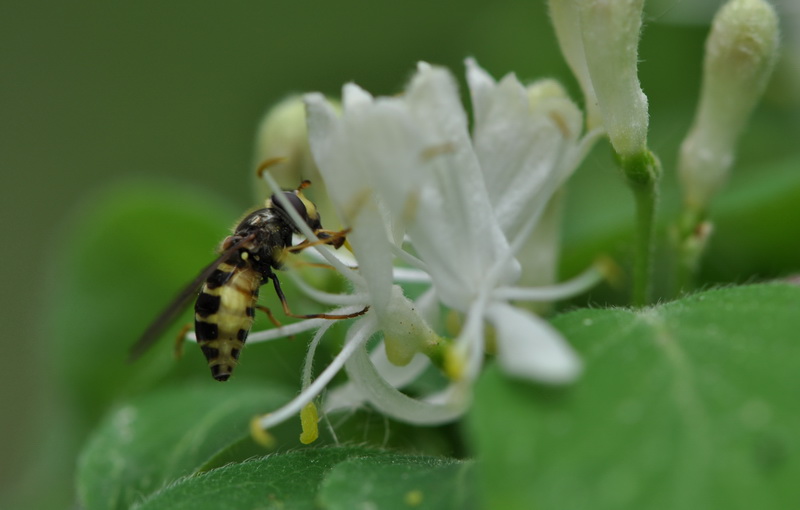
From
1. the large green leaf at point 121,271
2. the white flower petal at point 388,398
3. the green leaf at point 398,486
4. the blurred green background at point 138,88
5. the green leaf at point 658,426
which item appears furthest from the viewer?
the blurred green background at point 138,88

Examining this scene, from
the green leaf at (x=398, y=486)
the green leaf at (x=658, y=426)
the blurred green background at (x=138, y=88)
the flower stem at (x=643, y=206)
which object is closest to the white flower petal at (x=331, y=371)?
the green leaf at (x=398, y=486)

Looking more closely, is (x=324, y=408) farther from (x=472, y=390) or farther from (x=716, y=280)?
(x=716, y=280)

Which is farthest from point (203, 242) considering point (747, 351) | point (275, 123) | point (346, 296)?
point (747, 351)

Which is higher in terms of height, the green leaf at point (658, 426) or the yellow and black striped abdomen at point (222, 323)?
the green leaf at point (658, 426)

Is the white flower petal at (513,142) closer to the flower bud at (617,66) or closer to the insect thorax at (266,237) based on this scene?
the flower bud at (617,66)

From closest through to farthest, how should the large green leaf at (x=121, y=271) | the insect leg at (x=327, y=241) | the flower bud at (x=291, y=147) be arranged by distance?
the insect leg at (x=327, y=241) → the flower bud at (x=291, y=147) → the large green leaf at (x=121, y=271)

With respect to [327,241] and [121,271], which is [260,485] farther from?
[121,271]

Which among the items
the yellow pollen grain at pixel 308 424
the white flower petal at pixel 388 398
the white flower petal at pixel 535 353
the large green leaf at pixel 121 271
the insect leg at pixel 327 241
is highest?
the white flower petal at pixel 535 353
